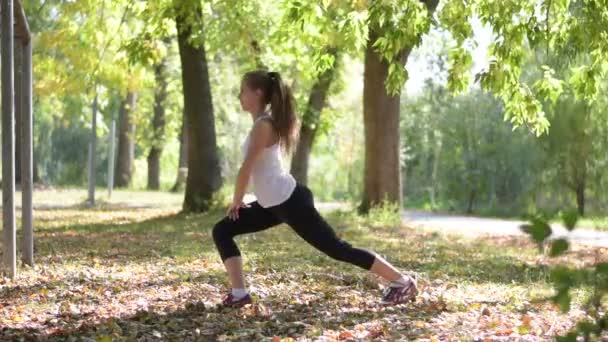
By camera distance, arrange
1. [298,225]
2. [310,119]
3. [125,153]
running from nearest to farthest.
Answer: [298,225] → [310,119] → [125,153]

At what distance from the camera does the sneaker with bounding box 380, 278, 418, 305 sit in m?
7.08

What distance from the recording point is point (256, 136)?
21.6 ft

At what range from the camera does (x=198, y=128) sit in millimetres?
19266

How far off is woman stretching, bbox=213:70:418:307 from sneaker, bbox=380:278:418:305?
134 mm

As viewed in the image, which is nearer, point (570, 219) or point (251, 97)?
point (570, 219)

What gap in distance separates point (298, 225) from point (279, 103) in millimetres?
935

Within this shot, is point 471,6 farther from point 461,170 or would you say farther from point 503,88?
point 461,170

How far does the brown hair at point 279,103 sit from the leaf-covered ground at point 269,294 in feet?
4.54

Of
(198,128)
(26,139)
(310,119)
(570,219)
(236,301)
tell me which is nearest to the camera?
(570,219)

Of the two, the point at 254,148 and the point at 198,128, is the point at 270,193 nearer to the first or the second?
the point at 254,148

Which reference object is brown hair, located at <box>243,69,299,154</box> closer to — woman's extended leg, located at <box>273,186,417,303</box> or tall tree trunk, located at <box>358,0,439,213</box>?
woman's extended leg, located at <box>273,186,417,303</box>

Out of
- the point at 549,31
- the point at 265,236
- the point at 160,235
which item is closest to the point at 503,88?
the point at 549,31

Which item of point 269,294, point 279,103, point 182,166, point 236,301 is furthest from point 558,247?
→ point 182,166

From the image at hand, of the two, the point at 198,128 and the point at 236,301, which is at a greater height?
the point at 198,128
